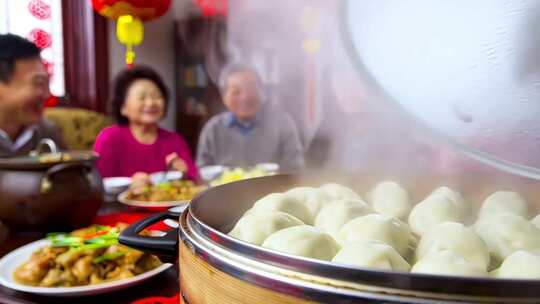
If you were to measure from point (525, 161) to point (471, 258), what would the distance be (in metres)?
0.44

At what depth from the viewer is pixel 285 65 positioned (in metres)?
2.82

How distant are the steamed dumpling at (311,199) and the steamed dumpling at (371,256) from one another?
0.25m

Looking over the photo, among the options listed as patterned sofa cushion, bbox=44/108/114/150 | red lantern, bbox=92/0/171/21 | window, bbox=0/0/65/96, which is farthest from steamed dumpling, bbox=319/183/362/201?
window, bbox=0/0/65/96

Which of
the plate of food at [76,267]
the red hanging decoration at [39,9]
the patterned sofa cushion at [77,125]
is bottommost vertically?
the patterned sofa cushion at [77,125]

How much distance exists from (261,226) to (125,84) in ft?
7.48

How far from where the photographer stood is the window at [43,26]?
13.1ft

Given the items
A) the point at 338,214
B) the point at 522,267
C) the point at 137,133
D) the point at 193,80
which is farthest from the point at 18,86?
the point at 193,80

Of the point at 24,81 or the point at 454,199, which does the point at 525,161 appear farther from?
the point at 24,81

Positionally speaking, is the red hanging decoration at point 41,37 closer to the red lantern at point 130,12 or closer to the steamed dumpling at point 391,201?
the red lantern at point 130,12

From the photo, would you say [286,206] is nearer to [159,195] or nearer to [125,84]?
[159,195]

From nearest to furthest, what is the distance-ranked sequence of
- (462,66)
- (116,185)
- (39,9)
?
(462,66)
(116,185)
(39,9)

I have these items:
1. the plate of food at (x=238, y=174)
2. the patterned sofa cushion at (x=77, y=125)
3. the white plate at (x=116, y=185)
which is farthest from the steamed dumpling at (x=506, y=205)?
the patterned sofa cushion at (x=77, y=125)

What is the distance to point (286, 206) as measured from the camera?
2.53ft

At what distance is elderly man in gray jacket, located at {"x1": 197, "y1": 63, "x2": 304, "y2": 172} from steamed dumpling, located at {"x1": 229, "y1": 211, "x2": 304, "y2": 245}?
7.02ft
